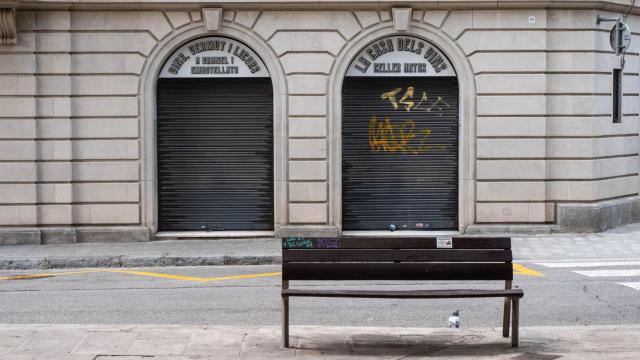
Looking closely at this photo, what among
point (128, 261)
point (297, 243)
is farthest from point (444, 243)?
point (128, 261)

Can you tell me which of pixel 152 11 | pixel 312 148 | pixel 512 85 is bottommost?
pixel 312 148

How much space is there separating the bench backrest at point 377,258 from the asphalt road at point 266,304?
154 cm

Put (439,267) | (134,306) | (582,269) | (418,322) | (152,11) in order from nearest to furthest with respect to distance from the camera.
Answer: (439,267)
(418,322)
(134,306)
(582,269)
(152,11)

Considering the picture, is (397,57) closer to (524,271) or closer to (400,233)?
(400,233)

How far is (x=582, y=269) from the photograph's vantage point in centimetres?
1365

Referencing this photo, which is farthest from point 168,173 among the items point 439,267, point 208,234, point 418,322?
point 439,267

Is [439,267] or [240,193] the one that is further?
[240,193]

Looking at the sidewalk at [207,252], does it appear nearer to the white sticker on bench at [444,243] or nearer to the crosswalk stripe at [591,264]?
the crosswalk stripe at [591,264]

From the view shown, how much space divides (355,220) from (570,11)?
5115 mm

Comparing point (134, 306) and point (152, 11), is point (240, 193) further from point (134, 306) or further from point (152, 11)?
point (134, 306)

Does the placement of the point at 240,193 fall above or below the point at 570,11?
below

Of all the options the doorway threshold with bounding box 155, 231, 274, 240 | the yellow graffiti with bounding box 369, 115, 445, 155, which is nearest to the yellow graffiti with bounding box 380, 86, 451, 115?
the yellow graffiti with bounding box 369, 115, 445, 155

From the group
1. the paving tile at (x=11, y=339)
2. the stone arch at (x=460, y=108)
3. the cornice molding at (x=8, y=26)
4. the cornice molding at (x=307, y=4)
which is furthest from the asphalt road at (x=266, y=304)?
the cornice molding at (x=307, y=4)

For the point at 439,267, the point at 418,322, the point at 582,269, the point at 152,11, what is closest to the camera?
the point at 439,267
